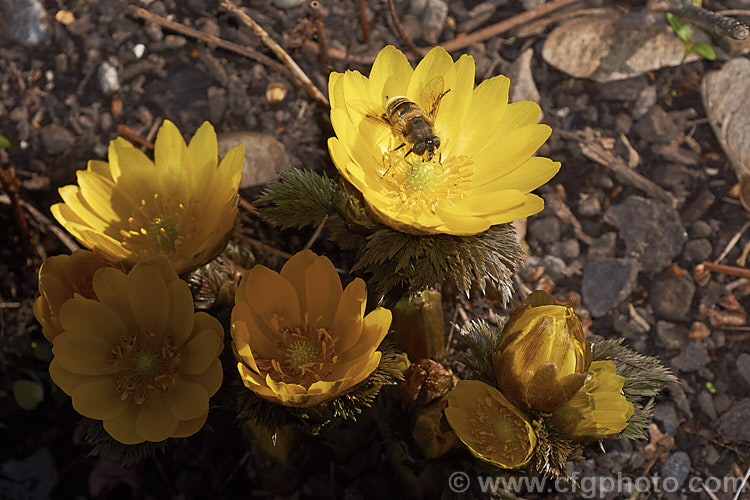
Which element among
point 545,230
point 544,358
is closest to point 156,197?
point 544,358

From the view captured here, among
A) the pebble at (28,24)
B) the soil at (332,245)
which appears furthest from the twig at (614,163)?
the pebble at (28,24)

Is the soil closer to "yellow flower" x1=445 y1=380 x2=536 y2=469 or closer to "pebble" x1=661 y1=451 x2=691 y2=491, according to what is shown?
"pebble" x1=661 y1=451 x2=691 y2=491

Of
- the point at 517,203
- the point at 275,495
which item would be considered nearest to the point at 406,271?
the point at 517,203

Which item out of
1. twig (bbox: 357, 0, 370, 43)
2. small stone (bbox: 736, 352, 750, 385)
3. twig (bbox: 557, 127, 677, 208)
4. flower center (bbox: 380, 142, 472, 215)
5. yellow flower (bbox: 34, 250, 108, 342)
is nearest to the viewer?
yellow flower (bbox: 34, 250, 108, 342)

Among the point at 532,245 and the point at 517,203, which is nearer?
the point at 517,203

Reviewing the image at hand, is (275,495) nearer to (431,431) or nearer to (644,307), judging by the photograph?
(431,431)

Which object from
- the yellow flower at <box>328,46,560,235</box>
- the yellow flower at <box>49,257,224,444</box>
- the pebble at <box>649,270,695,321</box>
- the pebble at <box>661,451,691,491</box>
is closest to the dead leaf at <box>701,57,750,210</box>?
the pebble at <box>649,270,695,321</box>
